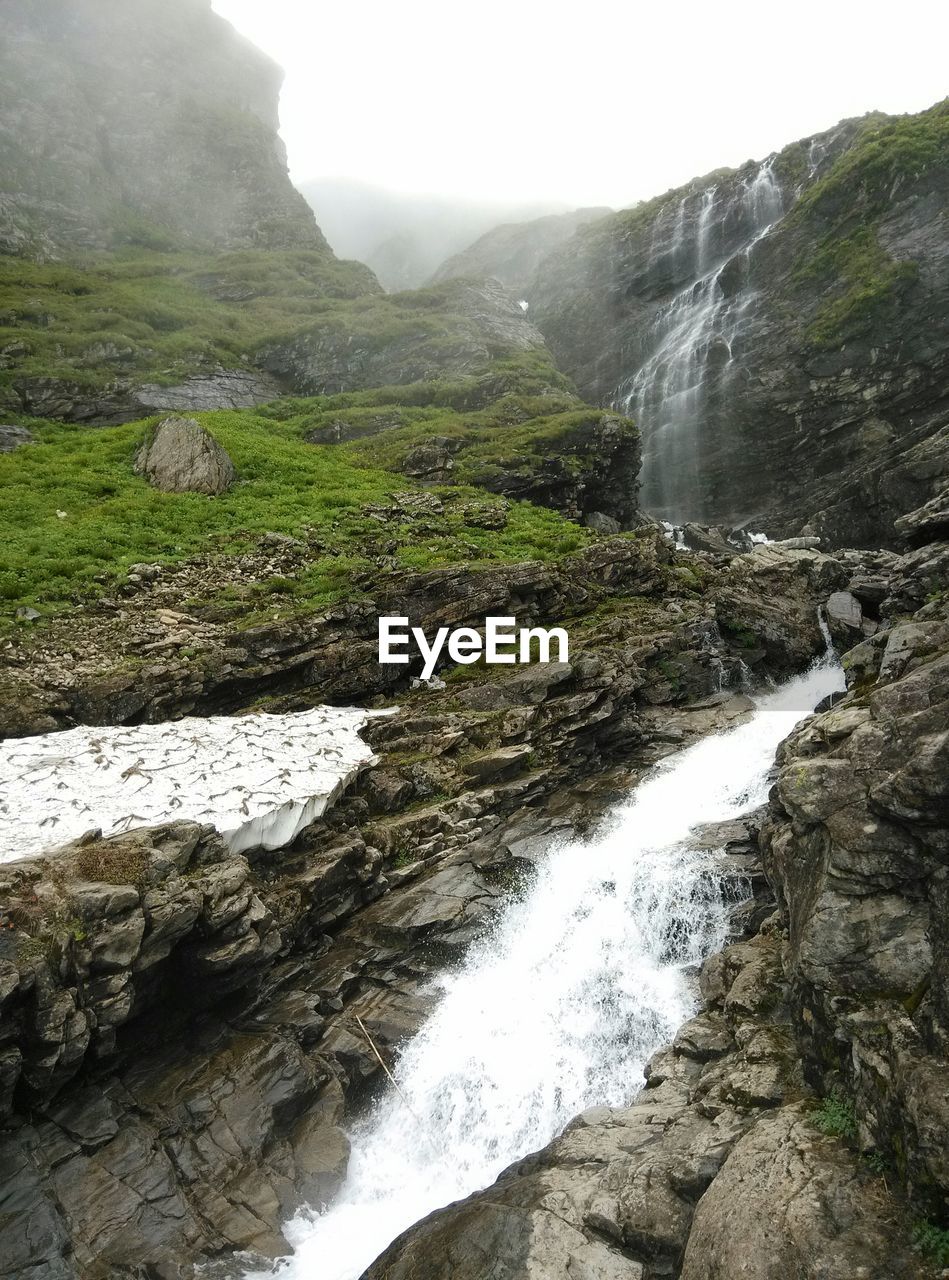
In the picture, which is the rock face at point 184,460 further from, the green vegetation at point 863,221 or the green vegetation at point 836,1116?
the green vegetation at point 863,221

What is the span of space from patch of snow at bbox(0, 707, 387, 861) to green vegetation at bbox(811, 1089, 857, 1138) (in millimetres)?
8490

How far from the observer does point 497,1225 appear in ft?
25.6

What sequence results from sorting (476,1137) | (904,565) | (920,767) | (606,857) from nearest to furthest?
(920,767), (476,1137), (606,857), (904,565)

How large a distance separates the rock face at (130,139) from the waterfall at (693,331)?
108ft

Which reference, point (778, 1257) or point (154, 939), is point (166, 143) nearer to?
point (154, 939)

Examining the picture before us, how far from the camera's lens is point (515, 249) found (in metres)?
90.5

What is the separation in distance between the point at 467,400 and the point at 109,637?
91.0ft

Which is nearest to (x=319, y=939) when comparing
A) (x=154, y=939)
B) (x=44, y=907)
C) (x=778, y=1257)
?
(x=154, y=939)

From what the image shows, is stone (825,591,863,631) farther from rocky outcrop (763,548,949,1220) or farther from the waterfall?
the waterfall

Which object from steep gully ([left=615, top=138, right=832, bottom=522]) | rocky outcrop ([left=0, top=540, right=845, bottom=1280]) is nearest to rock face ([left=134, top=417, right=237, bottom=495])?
rocky outcrop ([left=0, top=540, right=845, bottom=1280])

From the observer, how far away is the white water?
989 centimetres

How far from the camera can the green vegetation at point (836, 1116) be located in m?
6.70

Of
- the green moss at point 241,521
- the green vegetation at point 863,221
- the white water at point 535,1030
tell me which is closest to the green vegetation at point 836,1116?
the white water at point 535,1030

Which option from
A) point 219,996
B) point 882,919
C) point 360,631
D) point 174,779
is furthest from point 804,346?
point 219,996
